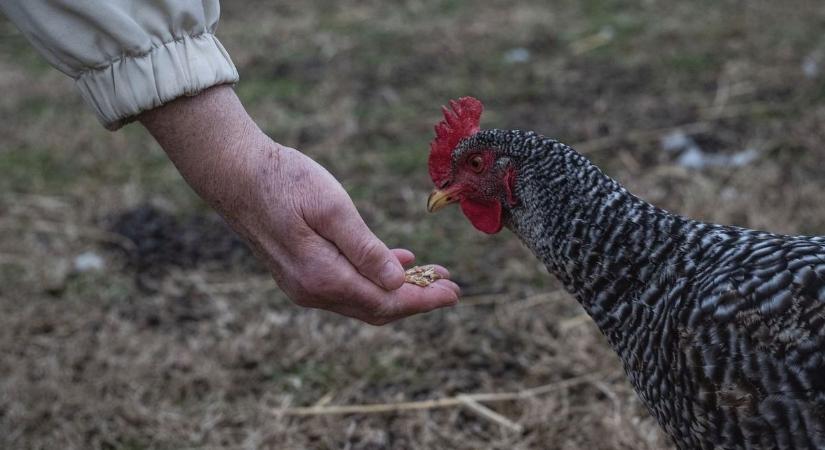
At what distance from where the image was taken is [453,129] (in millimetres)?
2555

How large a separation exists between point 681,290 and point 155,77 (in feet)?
4.50

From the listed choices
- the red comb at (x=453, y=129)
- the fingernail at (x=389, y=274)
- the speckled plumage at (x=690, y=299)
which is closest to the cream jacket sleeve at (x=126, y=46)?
the fingernail at (x=389, y=274)

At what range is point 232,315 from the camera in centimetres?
374

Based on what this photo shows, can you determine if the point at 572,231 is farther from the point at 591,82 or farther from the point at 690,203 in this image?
the point at 591,82

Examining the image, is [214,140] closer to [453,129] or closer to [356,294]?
[356,294]

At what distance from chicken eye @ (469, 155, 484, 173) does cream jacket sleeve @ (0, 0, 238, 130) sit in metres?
0.83

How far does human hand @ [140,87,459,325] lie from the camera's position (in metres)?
1.98

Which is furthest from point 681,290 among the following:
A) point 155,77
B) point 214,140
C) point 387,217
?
point 387,217

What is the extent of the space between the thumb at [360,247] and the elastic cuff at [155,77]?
46 centimetres

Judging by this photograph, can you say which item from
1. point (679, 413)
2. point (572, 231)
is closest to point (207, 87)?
point (572, 231)

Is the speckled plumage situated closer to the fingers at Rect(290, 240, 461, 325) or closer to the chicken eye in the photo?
the chicken eye

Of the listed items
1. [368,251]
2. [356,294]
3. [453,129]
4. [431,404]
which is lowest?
[431,404]

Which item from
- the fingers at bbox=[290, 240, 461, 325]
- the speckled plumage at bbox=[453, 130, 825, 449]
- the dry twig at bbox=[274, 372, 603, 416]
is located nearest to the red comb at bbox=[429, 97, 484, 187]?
the speckled plumage at bbox=[453, 130, 825, 449]

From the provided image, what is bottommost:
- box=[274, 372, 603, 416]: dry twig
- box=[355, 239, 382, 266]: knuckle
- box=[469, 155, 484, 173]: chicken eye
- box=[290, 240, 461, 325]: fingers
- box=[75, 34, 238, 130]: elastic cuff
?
box=[274, 372, 603, 416]: dry twig
